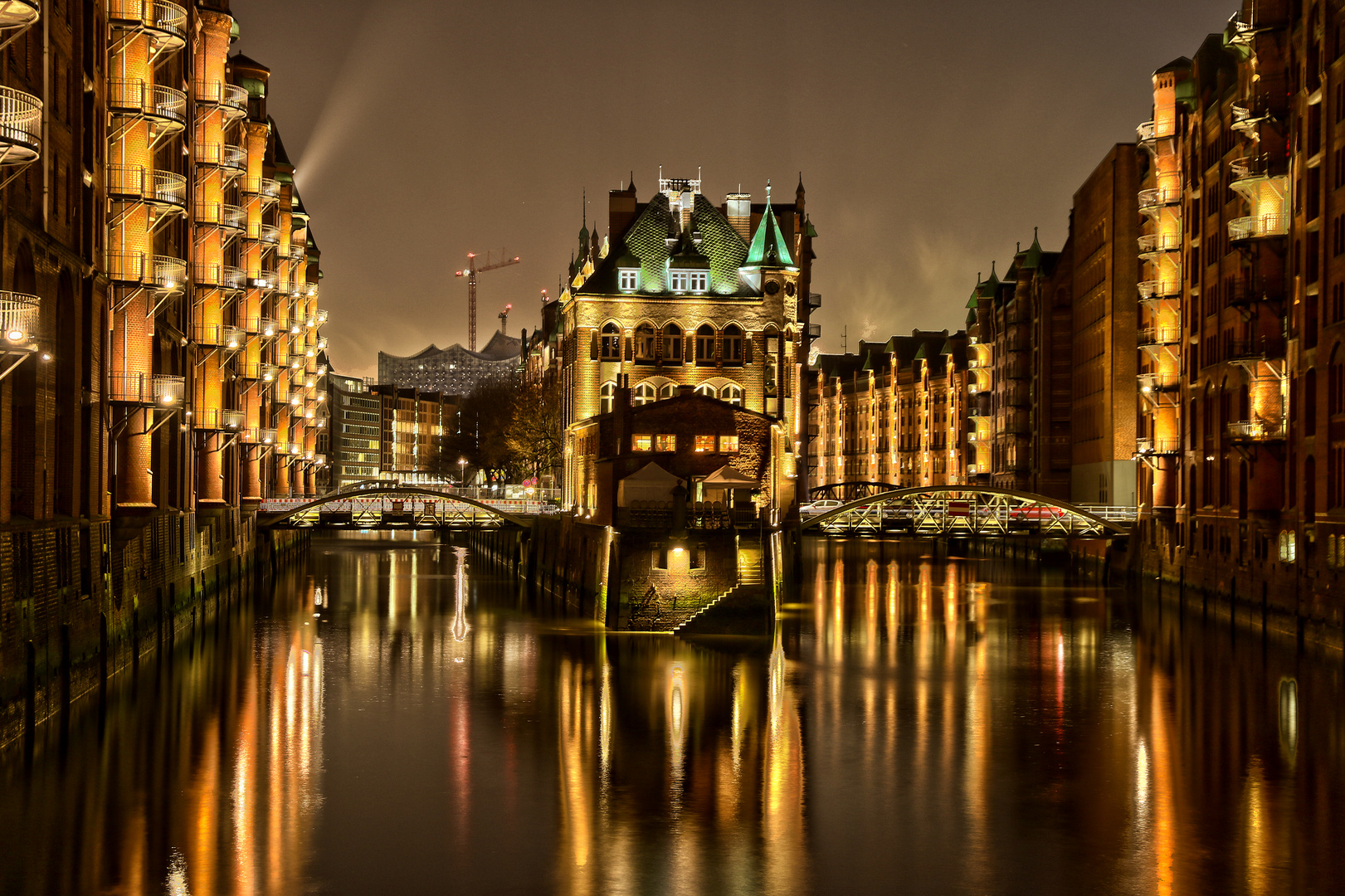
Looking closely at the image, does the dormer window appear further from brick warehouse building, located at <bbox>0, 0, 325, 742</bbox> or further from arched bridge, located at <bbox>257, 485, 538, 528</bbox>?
brick warehouse building, located at <bbox>0, 0, 325, 742</bbox>

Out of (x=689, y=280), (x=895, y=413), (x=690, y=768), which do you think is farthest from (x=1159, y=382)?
(x=895, y=413)

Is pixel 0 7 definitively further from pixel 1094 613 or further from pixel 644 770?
pixel 1094 613

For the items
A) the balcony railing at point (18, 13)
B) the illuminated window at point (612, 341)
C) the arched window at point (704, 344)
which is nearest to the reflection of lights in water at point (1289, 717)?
the balcony railing at point (18, 13)

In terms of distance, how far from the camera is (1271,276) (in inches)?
2254

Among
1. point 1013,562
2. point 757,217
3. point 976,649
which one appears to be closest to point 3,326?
point 976,649

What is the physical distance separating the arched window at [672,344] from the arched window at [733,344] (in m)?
2.57

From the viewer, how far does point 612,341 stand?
84312mm

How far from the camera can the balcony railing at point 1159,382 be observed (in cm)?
7244

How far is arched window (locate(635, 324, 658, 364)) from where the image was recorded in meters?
84.4

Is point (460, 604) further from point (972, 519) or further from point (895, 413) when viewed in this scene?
point (895, 413)

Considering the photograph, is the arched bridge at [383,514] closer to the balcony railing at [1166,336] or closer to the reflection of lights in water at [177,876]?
the balcony railing at [1166,336]

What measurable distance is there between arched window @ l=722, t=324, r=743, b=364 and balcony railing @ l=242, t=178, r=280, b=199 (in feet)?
86.0

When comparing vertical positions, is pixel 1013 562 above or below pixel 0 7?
below

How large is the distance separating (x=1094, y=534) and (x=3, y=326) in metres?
59.3
